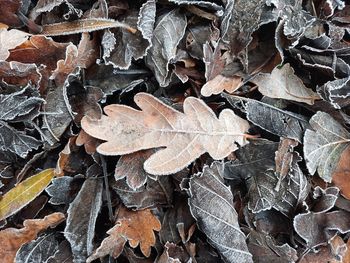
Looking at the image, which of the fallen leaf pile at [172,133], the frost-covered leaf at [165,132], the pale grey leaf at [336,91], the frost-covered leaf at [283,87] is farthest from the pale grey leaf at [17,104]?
the pale grey leaf at [336,91]

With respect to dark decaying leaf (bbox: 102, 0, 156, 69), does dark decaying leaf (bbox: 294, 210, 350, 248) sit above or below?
below

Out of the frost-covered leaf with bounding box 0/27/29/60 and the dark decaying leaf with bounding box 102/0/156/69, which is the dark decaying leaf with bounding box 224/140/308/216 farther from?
the frost-covered leaf with bounding box 0/27/29/60

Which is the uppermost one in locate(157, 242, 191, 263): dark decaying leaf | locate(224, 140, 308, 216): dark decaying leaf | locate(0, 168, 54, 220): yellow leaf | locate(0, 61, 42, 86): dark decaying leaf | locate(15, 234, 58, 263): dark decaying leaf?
locate(0, 61, 42, 86): dark decaying leaf

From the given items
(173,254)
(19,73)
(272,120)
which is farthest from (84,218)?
(272,120)

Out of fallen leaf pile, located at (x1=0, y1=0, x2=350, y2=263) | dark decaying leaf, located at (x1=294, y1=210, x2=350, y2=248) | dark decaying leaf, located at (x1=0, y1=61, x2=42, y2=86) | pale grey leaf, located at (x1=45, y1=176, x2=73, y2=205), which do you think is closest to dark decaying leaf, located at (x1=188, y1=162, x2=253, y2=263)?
fallen leaf pile, located at (x1=0, y1=0, x2=350, y2=263)

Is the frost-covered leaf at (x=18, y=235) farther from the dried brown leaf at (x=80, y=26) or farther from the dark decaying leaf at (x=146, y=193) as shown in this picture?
the dried brown leaf at (x=80, y=26)
